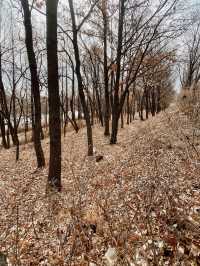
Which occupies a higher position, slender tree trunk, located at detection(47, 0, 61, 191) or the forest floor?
slender tree trunk, located at detection(47, 0, 61, 191)

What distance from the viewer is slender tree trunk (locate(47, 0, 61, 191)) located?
6199mm

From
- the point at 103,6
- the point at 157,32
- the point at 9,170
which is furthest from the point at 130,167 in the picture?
the point at 103,6

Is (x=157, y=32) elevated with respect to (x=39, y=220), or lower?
elevated

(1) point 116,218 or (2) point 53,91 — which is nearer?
(1) point 116,218

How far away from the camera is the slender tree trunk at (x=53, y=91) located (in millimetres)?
6199

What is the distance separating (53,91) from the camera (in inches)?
252

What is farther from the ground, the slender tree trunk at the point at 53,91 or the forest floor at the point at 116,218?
the slender tree trunk at the point at 53,91

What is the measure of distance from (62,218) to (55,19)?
4724mm

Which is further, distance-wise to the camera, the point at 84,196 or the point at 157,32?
the point at 157,32

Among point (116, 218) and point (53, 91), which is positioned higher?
point (53, 91)

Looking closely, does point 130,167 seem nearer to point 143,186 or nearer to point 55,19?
point 143,186

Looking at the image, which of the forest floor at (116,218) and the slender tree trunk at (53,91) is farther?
the slender tree trunk at (53,91)

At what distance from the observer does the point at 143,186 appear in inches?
200

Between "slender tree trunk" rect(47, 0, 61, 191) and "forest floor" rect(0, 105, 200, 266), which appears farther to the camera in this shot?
"slender tree trunk" rect(47, 0, 61, 191)
